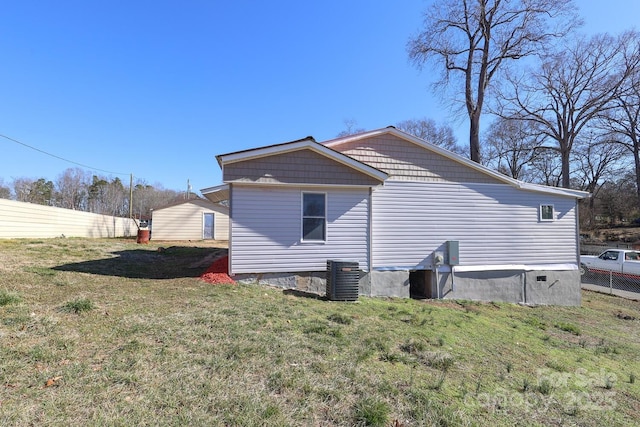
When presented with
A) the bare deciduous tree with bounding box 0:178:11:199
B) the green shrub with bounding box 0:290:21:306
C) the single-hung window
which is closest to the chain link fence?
the single-hung window

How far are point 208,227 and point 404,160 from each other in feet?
51.6

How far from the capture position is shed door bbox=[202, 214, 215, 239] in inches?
834

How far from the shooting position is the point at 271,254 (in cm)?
758

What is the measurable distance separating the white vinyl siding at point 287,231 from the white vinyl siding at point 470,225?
0.76m

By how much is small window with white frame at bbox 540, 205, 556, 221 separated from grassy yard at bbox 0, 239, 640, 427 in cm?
458

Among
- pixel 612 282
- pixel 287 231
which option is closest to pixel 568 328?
pixel 287 231

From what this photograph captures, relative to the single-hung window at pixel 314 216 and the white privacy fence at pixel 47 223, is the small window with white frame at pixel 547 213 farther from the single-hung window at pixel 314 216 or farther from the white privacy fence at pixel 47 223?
the white privacy fence at pixel 47 223

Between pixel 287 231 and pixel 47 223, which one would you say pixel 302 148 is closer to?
pixel 287 231

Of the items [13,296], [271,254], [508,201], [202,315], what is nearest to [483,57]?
[508,201]

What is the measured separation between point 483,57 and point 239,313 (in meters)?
18.2

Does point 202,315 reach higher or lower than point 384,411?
higher

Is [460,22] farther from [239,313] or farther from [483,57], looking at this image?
[239,313]

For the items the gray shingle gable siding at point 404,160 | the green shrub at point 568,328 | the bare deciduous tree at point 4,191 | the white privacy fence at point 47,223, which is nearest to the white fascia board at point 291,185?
the gray shingle gable siding at point 404,160

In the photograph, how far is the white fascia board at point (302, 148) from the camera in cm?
719
